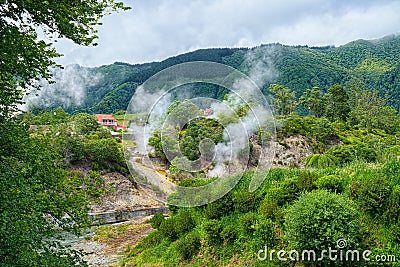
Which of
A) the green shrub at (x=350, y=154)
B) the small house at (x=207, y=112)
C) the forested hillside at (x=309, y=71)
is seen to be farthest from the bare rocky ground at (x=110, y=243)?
the forested hillside at (x=309, y=71)

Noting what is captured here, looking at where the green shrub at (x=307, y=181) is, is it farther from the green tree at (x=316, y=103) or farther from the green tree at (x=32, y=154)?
the green tree at (x=316, y=103)

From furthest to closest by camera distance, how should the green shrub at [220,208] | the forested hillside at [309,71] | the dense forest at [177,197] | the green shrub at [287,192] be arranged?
the forested hillside at [309,71]
the green shrub at [220,208]
the green shrub at [287,192]
the dense forest at [177,197]

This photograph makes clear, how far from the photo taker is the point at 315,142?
28.9 metres

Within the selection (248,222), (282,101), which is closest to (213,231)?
(248,222)

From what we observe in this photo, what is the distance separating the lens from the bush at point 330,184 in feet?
23.9

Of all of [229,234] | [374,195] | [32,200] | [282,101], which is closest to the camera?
[32,200]

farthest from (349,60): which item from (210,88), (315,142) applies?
(210,88)

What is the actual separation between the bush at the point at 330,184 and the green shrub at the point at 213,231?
8.74ft

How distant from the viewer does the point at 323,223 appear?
567 cm

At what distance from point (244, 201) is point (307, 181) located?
1847mm

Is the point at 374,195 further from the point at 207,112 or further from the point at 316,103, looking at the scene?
the point at 316,103

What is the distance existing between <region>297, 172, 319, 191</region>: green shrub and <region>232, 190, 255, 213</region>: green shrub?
4.93 ft

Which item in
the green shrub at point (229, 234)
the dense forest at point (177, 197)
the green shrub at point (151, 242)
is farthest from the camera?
the green shrub at point (151, 242)

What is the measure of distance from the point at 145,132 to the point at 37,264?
674 centimetres
